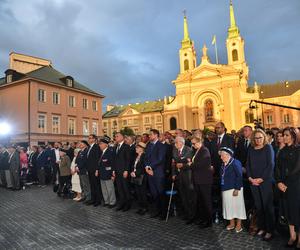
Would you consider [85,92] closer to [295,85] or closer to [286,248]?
[286,248]

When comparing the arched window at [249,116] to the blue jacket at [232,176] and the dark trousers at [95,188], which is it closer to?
the dark trousers at [95,188]

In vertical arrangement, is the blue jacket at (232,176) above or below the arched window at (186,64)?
below

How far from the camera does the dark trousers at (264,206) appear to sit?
5226mm

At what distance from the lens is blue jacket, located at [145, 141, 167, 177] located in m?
7.25

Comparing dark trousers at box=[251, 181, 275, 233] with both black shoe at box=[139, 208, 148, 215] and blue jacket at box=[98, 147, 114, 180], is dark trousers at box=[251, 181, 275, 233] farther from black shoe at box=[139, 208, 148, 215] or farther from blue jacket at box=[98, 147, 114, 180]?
blue jacket at box=[98, 147, 114, 180]

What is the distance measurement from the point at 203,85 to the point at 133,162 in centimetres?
5426

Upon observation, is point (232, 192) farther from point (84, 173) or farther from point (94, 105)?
point (94, 105)

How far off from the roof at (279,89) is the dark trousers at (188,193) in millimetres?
67200

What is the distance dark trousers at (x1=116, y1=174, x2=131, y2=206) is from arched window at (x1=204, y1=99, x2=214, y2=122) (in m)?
52.7

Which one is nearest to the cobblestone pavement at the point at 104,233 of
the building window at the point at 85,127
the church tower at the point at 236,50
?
the building window at the point at 85,127

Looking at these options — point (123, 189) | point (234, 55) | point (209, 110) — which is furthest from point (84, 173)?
point (234, 55)

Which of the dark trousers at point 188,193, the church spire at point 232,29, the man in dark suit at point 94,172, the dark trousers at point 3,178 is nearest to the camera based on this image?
the dark trousers at point 188,193

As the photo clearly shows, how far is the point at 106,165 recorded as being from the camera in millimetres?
8492

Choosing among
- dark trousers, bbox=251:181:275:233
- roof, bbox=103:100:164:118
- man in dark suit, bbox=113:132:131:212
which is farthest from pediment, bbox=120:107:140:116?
dark trousers, bbox=251:181:275:233
